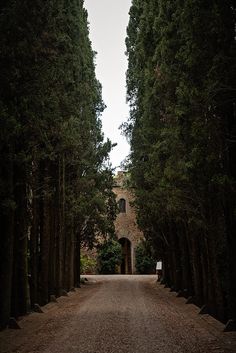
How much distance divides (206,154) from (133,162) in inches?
600

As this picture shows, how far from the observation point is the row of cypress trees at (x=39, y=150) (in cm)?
971

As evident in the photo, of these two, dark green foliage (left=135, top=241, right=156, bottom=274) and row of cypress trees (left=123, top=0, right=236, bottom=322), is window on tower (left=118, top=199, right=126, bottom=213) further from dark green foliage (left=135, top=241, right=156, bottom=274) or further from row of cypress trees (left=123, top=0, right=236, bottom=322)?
row of cypress trees (left=123, top=0, right=236, bottom=322)

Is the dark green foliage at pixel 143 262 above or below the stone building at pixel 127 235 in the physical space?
below

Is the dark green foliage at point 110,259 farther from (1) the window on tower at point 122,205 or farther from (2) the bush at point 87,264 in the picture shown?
(1) the window on tower at point 122,205

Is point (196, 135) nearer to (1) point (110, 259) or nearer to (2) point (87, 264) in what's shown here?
(2) point (87, 264)

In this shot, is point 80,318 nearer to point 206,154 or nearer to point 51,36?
point 206,154

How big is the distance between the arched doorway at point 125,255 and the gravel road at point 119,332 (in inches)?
1480

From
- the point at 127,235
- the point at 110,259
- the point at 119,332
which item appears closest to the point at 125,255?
the point at 127,235

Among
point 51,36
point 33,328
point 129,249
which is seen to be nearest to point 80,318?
point 33,328

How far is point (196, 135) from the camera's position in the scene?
9.92 metres

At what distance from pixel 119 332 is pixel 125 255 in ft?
144

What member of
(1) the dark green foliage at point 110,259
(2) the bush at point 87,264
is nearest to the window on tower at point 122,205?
(1) the dark green foliage at point 110,259

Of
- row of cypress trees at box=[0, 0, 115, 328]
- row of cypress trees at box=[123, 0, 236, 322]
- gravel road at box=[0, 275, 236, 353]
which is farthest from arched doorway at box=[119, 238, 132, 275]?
gravel road at box=[0, 275, 236, 353]

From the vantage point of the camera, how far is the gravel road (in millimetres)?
9562
